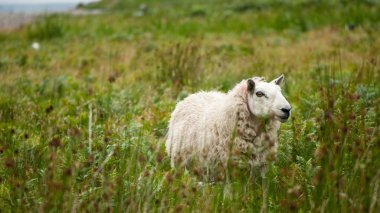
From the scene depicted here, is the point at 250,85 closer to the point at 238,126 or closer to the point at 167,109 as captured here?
the point at 238,126

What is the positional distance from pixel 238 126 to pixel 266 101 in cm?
42

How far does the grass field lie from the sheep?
0.21 m

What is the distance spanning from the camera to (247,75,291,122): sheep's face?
4129 millimetres

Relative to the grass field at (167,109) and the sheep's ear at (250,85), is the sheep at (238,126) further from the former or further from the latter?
the grass field at (167,109)

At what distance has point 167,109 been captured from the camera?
22.2 ft

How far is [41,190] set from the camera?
3168mm

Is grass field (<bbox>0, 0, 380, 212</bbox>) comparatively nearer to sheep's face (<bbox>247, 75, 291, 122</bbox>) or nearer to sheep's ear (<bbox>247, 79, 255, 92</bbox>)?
sheep's face (<bbox>247, 75, 291, 122</bbox>)

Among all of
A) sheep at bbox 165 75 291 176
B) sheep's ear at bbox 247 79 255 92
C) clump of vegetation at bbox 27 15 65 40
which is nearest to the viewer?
sheep at bbox 165 75 291 176

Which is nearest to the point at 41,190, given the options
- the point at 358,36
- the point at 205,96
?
the point at 205,96

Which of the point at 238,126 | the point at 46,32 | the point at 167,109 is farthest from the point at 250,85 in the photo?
the point at 46,32

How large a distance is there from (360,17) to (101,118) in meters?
10.6

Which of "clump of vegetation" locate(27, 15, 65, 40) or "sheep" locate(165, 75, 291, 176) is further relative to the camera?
"clump of vegetation" locate(27, 15, 65, 40)

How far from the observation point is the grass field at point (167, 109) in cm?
A: 318

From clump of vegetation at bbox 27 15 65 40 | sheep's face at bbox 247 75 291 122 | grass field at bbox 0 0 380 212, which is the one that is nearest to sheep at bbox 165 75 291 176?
sheep's face at bbox 247 75 291 122
